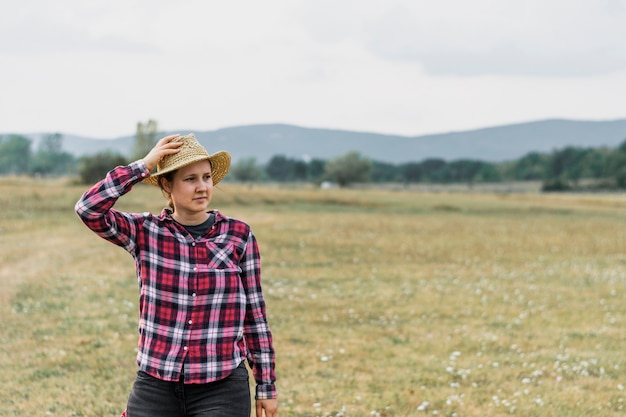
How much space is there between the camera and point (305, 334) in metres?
13.6

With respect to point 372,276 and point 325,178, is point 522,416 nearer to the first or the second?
point 372,276

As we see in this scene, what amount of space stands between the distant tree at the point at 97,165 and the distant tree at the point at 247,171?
103 m

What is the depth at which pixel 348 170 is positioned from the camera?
574ft

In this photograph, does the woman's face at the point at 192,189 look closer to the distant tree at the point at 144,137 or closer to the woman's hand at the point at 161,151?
the woman's hand at the point at 161,151

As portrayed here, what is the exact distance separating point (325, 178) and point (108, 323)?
16423 centimetres

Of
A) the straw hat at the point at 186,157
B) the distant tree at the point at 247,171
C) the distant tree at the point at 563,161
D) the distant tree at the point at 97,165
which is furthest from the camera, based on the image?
the distant tree at the point at 563,161

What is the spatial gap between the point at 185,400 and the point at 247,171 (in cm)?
18497

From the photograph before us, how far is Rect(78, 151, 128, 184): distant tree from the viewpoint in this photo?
75.6m

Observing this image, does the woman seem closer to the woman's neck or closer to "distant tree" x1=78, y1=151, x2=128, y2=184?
the woman's neck

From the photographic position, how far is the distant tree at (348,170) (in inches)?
6890

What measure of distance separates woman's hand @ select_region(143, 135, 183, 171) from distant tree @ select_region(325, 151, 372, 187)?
6645 inches

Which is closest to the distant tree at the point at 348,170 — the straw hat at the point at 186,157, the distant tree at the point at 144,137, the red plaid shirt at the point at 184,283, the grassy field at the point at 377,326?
the distant tree at the point at 144,137

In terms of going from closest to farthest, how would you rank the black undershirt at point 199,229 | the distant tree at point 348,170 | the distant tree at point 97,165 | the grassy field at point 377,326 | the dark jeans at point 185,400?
1. the dark jeans at point 185,400
2. the black undershirt at point 199,229
3. the grassy field at point 377,326
4. the distant tree at point 97,165
5. the distant tree at point 348,170

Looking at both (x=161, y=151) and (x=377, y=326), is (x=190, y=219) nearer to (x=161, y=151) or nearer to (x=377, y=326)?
(x=161, y=151)
